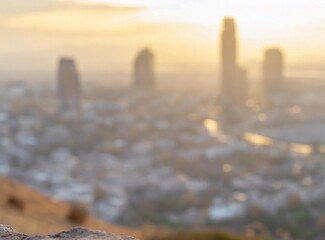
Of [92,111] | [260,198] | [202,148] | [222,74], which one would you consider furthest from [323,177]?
[92,111]

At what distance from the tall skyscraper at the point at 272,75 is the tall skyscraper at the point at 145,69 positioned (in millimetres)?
6299

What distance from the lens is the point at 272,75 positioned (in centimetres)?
2700

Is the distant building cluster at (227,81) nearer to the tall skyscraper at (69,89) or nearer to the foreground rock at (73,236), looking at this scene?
the tall skyscraper at (69,89)

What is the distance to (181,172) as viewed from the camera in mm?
34594

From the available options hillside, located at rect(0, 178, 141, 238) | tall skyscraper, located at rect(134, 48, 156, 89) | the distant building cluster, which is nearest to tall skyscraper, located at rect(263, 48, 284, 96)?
the distant building cluster

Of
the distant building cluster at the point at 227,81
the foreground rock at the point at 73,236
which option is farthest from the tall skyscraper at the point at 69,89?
the foreground rock at the point at 73,236

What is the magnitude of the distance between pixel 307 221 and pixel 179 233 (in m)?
12.9

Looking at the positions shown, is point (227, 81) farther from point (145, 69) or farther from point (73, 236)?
point (73, 236)

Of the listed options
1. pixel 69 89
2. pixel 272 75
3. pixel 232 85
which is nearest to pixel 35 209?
pixel 232 85

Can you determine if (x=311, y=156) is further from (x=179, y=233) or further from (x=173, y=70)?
(x=179, y=233)

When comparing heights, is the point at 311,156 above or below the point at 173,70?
below

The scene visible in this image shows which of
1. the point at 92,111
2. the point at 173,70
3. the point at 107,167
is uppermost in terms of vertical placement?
the point at 173,70

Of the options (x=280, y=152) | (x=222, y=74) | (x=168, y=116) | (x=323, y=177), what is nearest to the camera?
(x=222, y=74)

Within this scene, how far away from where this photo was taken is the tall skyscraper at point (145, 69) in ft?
107
